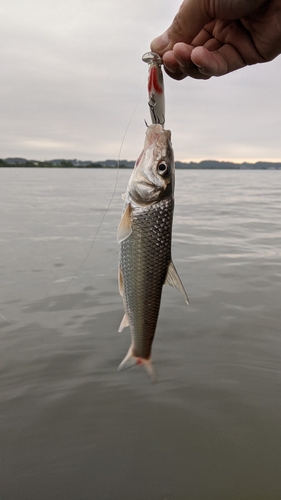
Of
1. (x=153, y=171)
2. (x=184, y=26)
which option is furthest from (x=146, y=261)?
(x=184, y=26)

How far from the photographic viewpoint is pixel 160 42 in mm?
3744

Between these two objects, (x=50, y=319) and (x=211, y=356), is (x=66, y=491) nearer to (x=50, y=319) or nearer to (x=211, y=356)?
(x=211, y=356)

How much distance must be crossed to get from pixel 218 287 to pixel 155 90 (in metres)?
5.62

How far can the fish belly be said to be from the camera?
3102 mm

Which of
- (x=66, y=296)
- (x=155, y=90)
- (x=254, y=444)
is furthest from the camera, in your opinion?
(x=66, y=296)

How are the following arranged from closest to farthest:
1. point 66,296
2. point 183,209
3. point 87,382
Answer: point 87,382 → point 66,296 → point 183,209

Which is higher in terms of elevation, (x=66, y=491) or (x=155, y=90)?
(x=155, y=90)

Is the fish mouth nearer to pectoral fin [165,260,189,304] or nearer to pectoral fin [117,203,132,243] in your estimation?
pectoral fin [117,203,132,243]

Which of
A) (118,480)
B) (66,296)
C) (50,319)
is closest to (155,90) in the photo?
(118,480)

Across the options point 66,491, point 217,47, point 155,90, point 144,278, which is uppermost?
point 217,47

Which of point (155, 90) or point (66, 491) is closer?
point (155, 90)

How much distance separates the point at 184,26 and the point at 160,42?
0.23 m

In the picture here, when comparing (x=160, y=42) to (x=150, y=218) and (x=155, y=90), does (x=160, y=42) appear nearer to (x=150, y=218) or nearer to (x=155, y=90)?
(x=155, y=90)

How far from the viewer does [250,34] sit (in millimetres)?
4258
